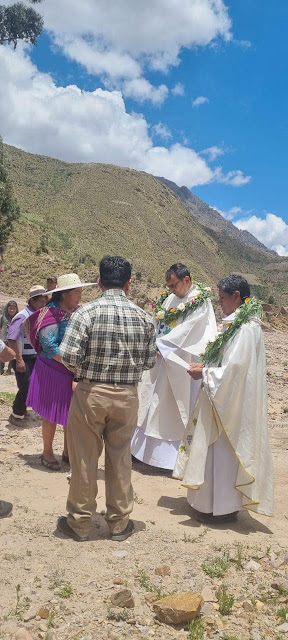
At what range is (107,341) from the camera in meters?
3.56

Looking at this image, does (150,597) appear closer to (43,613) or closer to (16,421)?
(43,613)

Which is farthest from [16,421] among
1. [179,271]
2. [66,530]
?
[66,530]

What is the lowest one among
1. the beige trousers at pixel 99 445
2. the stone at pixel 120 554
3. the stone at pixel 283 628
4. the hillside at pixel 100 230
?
the stone at pixel 283 628

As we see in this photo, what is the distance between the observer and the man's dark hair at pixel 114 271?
372 centimetres

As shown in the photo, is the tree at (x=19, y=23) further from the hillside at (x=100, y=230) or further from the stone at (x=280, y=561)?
the stone at (x=280, y=561)

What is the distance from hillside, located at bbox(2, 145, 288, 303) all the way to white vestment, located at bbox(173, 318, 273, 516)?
25.6m

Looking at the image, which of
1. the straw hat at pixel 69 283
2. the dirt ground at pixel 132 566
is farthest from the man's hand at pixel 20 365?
the straw hat at pixel 69 283

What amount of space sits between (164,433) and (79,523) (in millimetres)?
1987

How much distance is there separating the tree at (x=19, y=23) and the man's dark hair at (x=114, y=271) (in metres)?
24.9

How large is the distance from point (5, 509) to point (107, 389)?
1426 mm

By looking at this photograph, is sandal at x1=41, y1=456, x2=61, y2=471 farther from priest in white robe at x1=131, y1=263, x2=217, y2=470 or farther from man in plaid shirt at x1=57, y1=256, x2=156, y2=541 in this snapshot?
man in plaid shirt at x1=57, y1=256, x2=156, y2=541

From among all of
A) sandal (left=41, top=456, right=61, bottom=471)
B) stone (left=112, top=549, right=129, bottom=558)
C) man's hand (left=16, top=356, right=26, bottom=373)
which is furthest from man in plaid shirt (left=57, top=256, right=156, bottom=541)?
man's hand (left=16, top=356, right=26, bottom=373)

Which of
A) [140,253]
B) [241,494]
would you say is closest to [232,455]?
[241,494]

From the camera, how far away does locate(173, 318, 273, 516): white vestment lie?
4.23 meters
